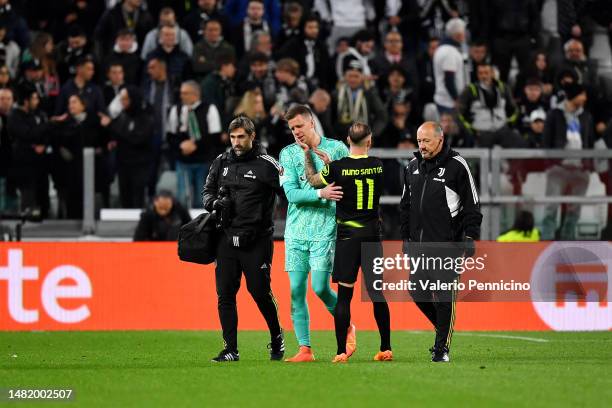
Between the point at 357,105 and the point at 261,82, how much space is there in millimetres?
1465

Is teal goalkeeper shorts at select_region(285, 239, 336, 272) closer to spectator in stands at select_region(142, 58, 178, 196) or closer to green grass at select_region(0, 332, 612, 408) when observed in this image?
green grass at select_region(0, 332, 612, 408)

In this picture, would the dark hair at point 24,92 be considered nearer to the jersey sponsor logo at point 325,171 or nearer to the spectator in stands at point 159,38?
the spectator in stands at point 159,38

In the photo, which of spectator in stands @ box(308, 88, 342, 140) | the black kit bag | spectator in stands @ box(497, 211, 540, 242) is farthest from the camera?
spectator in stands @ box(308, 88, 342, 140)

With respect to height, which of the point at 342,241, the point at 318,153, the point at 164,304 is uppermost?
the point at 318,153

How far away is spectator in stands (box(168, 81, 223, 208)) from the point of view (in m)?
20.2

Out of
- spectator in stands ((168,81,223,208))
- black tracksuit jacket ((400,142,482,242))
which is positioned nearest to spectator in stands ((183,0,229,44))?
spectator in stands ((168,81,223,208))

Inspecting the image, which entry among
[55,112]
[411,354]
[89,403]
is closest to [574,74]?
[55,112]

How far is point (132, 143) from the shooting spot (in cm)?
2048

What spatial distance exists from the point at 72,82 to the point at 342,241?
9.66 m

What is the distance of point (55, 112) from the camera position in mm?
21000

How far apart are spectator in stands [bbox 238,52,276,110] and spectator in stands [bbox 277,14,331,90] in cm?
107

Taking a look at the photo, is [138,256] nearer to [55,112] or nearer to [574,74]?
[55,112]

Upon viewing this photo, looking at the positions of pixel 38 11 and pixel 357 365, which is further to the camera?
pixel 38 11

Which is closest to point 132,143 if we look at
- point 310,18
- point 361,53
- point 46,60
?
point 46,60
